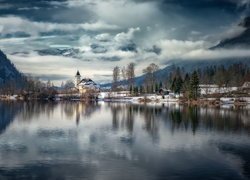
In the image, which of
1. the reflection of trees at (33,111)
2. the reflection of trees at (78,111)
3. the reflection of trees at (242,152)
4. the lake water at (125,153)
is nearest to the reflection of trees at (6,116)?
the lake water at (125,153)

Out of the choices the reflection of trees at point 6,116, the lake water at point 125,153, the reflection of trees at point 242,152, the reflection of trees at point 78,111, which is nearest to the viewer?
the lake water at point 125,153

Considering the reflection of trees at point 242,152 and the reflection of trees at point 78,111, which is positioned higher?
the reflection of trees at point 78,111

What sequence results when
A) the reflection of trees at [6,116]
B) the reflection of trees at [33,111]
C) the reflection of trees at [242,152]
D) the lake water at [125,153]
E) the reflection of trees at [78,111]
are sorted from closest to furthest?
the lake water at [125,153], the reflection of trees at [242,152], the reflection of trees at [6,116], the reflection of trees at [33,111], the reflection of trees at [78,111]

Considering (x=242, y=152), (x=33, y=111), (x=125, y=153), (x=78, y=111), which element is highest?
(x=33, y=111)

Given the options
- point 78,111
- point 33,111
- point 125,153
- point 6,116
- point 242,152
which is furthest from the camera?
point 78,111

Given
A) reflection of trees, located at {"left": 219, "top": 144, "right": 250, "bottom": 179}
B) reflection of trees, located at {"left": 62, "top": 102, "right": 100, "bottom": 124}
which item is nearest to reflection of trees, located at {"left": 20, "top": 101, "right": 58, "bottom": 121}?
reflection of trees, located at {"left": 62, "top": 102, "right": 100, "bottom": 124}

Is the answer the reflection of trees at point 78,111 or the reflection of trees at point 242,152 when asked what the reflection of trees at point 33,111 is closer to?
the reflection of trees at point 78,111

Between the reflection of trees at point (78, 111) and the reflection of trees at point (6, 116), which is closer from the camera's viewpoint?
the reflection of trees at point (6, 116)

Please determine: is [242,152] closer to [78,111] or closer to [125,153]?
[125,153]

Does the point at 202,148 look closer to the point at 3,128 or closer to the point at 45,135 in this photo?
the point at 45,135

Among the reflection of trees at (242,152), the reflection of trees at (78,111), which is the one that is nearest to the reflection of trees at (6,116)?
the reflection of trees at (78,111)

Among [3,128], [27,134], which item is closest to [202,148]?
[27,134]

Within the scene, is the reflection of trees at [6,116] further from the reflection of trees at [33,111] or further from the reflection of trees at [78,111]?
the reflection of trees at [78,111]

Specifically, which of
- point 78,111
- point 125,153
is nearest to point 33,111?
point 78,111
